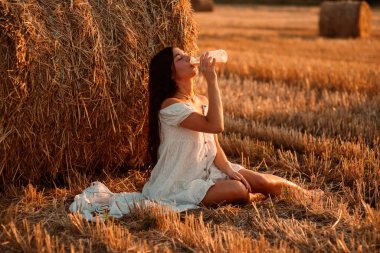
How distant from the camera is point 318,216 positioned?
380cm

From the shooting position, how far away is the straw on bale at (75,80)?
13.5ft

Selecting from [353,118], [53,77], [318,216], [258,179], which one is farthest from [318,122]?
[53,77]

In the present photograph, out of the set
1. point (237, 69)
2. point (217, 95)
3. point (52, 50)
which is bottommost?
point (237, 69)

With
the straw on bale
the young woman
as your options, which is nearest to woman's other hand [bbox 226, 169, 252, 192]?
the young woman

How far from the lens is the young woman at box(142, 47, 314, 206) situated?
4177 mm

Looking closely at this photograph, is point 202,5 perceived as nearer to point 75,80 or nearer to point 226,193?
point 75,80

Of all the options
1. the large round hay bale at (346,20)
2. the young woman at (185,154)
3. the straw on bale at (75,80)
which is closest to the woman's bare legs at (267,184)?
the young woman at (185,154)

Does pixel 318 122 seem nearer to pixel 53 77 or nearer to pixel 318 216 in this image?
pixel 318 216

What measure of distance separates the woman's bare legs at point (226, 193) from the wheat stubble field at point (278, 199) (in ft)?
0.23

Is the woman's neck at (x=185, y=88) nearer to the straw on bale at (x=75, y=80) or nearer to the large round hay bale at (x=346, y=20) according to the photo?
the straw on bale at (x=75, y=80)

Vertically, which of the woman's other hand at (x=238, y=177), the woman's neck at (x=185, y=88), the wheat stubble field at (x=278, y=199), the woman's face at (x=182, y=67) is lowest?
the wheat stubble field at (x=278, y=199)

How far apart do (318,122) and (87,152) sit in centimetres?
270

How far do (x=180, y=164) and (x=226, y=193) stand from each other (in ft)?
1.29

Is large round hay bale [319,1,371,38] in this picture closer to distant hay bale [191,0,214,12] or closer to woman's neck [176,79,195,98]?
distant hay bale [191,0,214,12]
